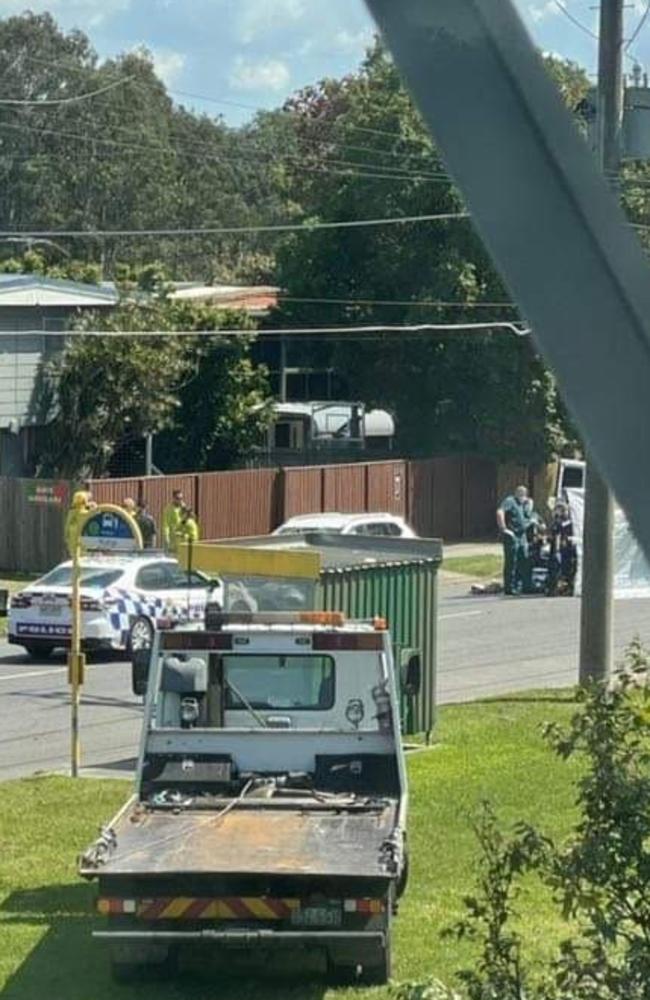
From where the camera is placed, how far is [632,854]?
4801mm

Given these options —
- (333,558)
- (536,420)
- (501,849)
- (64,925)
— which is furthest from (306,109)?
(501,849)

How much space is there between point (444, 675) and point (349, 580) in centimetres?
779

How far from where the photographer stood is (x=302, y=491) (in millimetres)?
43562

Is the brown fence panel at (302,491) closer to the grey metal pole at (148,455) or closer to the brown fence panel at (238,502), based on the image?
the brown fence panel at (238,502)

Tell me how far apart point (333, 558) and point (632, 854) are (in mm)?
13437

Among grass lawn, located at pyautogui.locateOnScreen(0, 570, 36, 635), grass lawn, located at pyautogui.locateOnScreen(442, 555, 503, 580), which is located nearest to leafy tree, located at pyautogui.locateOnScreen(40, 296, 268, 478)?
grass lawn, located at pyautogui.locateOnScreen(0, 570, 36, 635)

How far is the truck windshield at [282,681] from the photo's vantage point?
12953mm

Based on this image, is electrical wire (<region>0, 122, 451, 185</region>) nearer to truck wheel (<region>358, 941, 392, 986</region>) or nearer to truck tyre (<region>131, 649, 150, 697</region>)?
truck tyre (<region>131, 649, 150, 697</region>)

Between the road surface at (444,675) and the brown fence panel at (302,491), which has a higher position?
the brown fence panel at (302,491)

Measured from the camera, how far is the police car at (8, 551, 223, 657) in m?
26.6

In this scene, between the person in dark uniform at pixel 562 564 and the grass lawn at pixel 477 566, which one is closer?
the person in dark uniform at pixel 562 564

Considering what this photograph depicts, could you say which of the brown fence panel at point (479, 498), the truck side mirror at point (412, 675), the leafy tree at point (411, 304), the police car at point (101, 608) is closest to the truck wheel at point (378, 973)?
the truck side mirror at point (412, 675)

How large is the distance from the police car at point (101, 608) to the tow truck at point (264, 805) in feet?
43.3

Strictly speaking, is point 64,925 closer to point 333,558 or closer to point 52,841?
point 52,841
